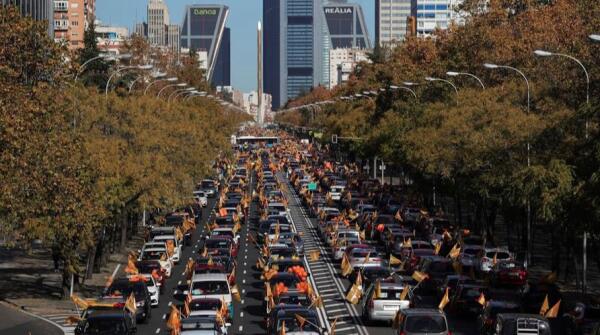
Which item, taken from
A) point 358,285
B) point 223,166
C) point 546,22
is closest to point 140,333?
point 358,285

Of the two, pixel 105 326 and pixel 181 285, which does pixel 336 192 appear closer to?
pixel 181 285

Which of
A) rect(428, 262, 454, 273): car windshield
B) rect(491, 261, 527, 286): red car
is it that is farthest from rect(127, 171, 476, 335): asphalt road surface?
rect(491, 261, 527, 286): red car

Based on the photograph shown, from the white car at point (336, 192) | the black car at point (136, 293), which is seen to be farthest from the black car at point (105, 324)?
the white car at point (336, 192)

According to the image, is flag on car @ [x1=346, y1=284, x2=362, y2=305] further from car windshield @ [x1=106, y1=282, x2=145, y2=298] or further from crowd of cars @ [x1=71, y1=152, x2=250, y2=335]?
car windshield @ [x1=106, y1=282, x2=145, y2=298]

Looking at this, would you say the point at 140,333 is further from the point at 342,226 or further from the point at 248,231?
the point at 248,231

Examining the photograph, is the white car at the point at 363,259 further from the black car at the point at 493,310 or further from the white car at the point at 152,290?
the black car at the point at 493,310

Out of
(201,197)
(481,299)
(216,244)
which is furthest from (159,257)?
(201,197)

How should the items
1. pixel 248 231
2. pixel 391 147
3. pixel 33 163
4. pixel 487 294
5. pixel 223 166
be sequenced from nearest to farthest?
pixel 33 163 → pixel 487 294 → pixel 248 231 → pixel 391 147 → pixel 223 166
